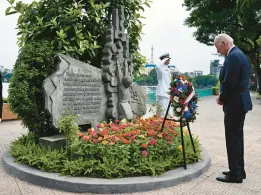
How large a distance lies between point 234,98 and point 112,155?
1942mm

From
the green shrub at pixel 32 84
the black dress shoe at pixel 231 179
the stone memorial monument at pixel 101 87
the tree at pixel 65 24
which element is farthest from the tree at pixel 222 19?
the black dress shoe at pixel 231 179

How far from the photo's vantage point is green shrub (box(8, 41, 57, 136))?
16.7ft

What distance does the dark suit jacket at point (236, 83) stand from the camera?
3953mm

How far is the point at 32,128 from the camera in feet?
18.1

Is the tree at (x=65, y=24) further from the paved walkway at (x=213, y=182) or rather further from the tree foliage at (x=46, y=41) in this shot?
the paved walkway at (x=213, y=182)

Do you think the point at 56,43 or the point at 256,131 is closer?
the point at 56,43

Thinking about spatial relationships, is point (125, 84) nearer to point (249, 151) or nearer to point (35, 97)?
point (35, 97)

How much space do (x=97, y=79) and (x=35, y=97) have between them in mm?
1296

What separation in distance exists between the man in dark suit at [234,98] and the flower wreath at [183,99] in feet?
1.64

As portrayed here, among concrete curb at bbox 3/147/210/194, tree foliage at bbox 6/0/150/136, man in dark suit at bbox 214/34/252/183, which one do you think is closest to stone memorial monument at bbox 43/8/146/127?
tree foliage at bbox 6/0/150/136

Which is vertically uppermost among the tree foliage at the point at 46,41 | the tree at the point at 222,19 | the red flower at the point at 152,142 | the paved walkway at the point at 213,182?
the tree at the point at 222,19

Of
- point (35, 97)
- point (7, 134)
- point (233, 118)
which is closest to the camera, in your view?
point (233, 118)

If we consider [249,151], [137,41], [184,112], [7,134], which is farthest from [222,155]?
[7,134]

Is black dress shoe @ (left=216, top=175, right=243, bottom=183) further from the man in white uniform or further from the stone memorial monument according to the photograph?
the man in white uniform
